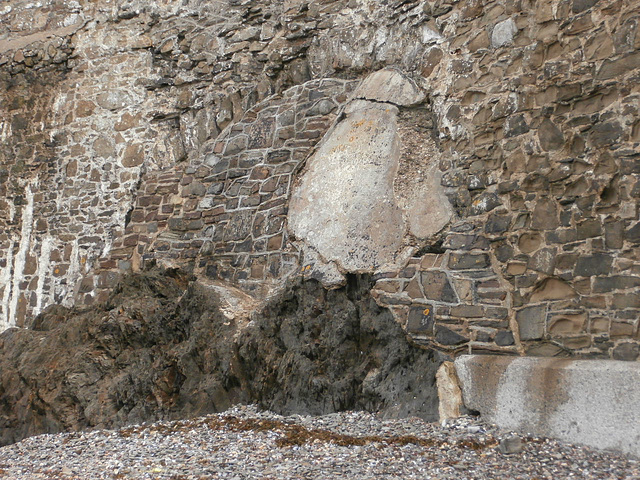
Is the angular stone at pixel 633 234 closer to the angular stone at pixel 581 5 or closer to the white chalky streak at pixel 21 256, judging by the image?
the angular stone at pixel 581 5

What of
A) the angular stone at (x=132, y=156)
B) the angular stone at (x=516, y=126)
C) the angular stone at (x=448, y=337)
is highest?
the angular stone at (x=132, y=156)

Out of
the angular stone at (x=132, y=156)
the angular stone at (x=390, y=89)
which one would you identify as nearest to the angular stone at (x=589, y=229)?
A: the angular stone at (x=390, y=89)

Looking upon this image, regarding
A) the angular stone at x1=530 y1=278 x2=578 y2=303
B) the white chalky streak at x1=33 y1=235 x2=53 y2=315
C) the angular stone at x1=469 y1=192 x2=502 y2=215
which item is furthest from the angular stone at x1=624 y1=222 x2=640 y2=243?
the white chalky streak at x1=33 y1=235 x2=53 y2=315

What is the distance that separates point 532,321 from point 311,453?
5.09ft

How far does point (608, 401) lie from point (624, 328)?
0.45 meters

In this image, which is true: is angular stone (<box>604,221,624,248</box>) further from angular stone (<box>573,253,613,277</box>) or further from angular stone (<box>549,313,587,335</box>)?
angular stone (<box>549,313,587,335</box>)

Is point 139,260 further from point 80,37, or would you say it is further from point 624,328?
point 624,328

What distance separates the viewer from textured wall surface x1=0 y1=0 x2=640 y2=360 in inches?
163

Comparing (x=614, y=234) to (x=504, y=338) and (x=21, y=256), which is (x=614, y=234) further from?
(x=21, y=256)

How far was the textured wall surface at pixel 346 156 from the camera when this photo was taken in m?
4.15

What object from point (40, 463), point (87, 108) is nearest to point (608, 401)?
point (40, 463)

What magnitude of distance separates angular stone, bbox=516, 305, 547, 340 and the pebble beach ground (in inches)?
24.3

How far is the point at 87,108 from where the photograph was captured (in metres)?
8.32

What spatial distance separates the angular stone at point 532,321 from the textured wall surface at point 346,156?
1 centimetres
